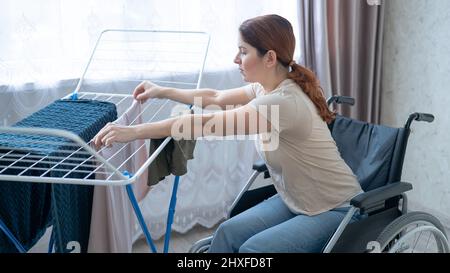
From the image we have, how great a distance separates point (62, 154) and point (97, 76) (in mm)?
841

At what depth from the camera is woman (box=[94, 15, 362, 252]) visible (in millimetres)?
1596

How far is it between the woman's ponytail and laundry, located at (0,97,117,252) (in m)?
0.61

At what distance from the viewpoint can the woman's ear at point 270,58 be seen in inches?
65.7

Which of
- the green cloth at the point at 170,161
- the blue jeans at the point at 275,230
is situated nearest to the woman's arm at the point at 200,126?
the green cloth at the point at 170,161

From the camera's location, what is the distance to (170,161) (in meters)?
1.68

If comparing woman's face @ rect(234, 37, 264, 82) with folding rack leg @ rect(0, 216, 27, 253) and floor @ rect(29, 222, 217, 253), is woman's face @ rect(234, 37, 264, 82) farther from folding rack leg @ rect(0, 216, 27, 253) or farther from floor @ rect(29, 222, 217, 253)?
floor @ rect(29, 222, 217, 253)

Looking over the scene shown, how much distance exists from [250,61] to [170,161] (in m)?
0.39

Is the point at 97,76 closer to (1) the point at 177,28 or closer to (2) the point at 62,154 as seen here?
(1) the point at 177,28

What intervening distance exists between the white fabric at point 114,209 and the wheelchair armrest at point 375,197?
26.4 inches

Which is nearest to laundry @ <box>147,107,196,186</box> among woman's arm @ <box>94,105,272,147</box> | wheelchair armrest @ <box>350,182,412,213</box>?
woman's arm @ <box>94,105,272,147</box>

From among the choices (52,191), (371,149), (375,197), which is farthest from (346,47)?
(52,191)

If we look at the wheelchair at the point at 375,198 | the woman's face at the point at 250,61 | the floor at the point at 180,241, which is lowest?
the floor at the point at 180,241

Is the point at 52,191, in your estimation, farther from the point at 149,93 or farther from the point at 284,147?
the point at 284,147

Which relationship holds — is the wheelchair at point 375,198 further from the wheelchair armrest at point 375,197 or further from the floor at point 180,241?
the floor at point 180,241
